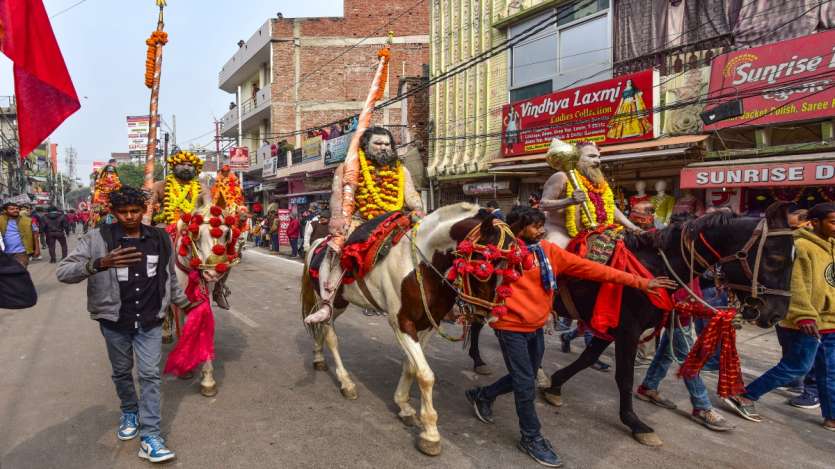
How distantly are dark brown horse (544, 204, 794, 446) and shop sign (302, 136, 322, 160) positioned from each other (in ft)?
69.9

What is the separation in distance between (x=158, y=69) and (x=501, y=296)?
499 centimetres

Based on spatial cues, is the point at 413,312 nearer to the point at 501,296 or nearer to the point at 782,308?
the point at 501,296

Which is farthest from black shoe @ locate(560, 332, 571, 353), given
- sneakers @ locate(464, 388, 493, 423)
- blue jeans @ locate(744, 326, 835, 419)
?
sneakers @ locate(464, 388, 493, 423)

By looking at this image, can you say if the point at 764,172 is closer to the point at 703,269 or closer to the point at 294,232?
the point at 703,269

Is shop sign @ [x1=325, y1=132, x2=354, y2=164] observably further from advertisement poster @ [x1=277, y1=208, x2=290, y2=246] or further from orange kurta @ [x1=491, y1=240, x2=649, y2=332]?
orange kurta @ [x1=491, y1=240, x2=649, y2=332]

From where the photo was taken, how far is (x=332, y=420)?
13.4ft

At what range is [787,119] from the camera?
8.41 m

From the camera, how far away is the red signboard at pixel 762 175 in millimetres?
7682

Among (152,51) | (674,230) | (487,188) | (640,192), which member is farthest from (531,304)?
Answer: (487,188)

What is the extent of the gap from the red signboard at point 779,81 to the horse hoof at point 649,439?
732cm

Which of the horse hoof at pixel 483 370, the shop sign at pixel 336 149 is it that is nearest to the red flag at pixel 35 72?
the horse hoof at pixel 483 370

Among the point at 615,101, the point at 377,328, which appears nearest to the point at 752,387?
the point at 377,328

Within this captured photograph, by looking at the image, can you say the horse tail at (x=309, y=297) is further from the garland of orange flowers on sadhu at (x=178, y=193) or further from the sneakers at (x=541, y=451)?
the sneakers at (x=541, y=451)

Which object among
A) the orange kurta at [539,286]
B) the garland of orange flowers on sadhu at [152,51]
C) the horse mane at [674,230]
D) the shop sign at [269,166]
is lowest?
the orange kurta at [539,286]
